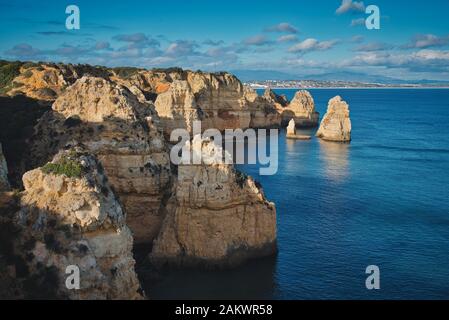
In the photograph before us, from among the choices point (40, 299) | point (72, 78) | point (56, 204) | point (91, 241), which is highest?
point (72, 78)

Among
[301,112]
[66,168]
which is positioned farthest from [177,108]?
[66,168]

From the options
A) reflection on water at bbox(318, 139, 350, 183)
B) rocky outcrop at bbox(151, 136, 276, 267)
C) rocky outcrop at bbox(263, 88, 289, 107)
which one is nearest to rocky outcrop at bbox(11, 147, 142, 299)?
rocky outcrop at bbox(151, 136, 276, 267)

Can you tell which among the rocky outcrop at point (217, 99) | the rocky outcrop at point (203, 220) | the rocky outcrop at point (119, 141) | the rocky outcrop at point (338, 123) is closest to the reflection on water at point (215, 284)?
the rocky outcrop at point (203, 220)

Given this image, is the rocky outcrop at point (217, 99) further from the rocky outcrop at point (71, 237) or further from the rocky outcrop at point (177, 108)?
the rocky outcrop at point (71, 237)

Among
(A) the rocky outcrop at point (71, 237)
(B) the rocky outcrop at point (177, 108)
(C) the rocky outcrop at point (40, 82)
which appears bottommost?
(A) the rocky outcrop at point (71, 237)

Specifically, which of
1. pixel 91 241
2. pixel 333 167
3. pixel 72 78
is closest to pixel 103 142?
pixel 91 241

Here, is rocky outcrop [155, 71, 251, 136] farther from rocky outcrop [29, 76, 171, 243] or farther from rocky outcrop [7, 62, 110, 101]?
rocky outcrop [29, 76, 171, 243]

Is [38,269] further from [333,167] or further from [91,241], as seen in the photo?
[333,167]
